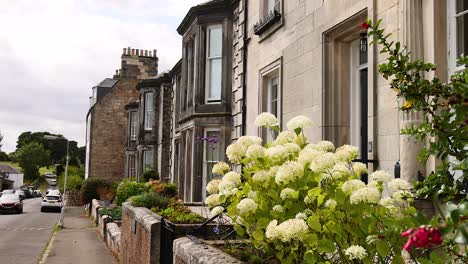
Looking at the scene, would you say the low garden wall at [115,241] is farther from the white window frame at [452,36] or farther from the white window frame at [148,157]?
the white window frame at [148,157]

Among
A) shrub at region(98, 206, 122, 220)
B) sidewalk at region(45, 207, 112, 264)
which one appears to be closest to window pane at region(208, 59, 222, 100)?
sidewalk at region(45, 207, 112, 264)

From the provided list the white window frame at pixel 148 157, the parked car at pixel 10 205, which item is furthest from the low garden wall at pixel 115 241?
the parked car at pixel 10 205

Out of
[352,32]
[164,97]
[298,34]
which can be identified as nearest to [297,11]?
[298,34]

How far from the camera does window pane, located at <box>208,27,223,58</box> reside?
1497cm

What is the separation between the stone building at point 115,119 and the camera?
1563 inches

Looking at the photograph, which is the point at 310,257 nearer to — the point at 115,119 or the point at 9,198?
the point at 9,198

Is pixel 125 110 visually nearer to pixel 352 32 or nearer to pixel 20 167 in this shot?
pixel 352 32

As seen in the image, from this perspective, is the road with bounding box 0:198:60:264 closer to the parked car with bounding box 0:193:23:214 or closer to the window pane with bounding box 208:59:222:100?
the window pane with bounding box 208:59:222:100

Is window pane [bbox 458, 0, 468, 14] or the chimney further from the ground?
the chimney

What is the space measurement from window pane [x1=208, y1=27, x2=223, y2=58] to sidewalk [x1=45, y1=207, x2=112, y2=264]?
7.07 m

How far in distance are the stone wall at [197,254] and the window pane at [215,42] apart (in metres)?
10.2

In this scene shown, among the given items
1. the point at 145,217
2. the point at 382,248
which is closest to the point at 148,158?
the point at 145,217

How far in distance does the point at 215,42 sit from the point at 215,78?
115cm

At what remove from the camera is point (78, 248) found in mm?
16359
